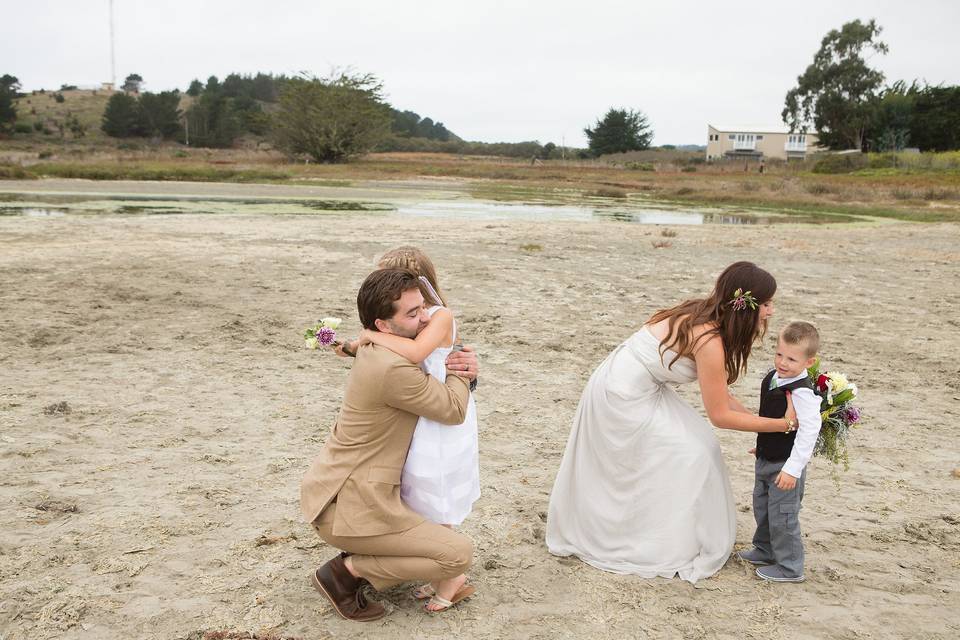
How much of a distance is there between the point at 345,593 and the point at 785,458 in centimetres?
200

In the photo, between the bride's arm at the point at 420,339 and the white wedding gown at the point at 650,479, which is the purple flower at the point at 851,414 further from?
the bride's arm at the point at 420,339

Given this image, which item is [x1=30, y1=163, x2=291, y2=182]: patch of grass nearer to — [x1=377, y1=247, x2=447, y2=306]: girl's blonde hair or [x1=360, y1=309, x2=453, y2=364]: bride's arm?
[x1=377, y1=247, x2=447, y2=306]: girl's blonde hair

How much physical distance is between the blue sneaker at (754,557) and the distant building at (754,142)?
99849mm

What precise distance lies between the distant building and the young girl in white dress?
101 metres

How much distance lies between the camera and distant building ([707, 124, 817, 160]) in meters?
97.5

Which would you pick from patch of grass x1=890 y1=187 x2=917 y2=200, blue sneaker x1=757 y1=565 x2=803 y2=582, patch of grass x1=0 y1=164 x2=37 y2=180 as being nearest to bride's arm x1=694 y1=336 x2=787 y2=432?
blue sneaker x1=757 y1=565 x2=803 y2=582

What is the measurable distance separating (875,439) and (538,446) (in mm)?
2437

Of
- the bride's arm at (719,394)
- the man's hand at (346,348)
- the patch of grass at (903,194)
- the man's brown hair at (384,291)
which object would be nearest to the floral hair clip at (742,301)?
the bride's arm at (719,394)

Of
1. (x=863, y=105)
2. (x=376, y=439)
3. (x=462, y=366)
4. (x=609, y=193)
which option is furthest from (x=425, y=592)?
(x=863, y=105)

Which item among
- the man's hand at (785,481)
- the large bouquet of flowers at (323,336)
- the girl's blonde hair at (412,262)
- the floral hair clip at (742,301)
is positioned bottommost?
the man's hand at (785,481)

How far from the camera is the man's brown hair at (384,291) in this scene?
298cm

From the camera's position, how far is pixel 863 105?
69.5m

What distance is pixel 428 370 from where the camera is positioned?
3137 mm

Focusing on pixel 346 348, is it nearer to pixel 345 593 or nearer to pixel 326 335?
pixel 326 335
